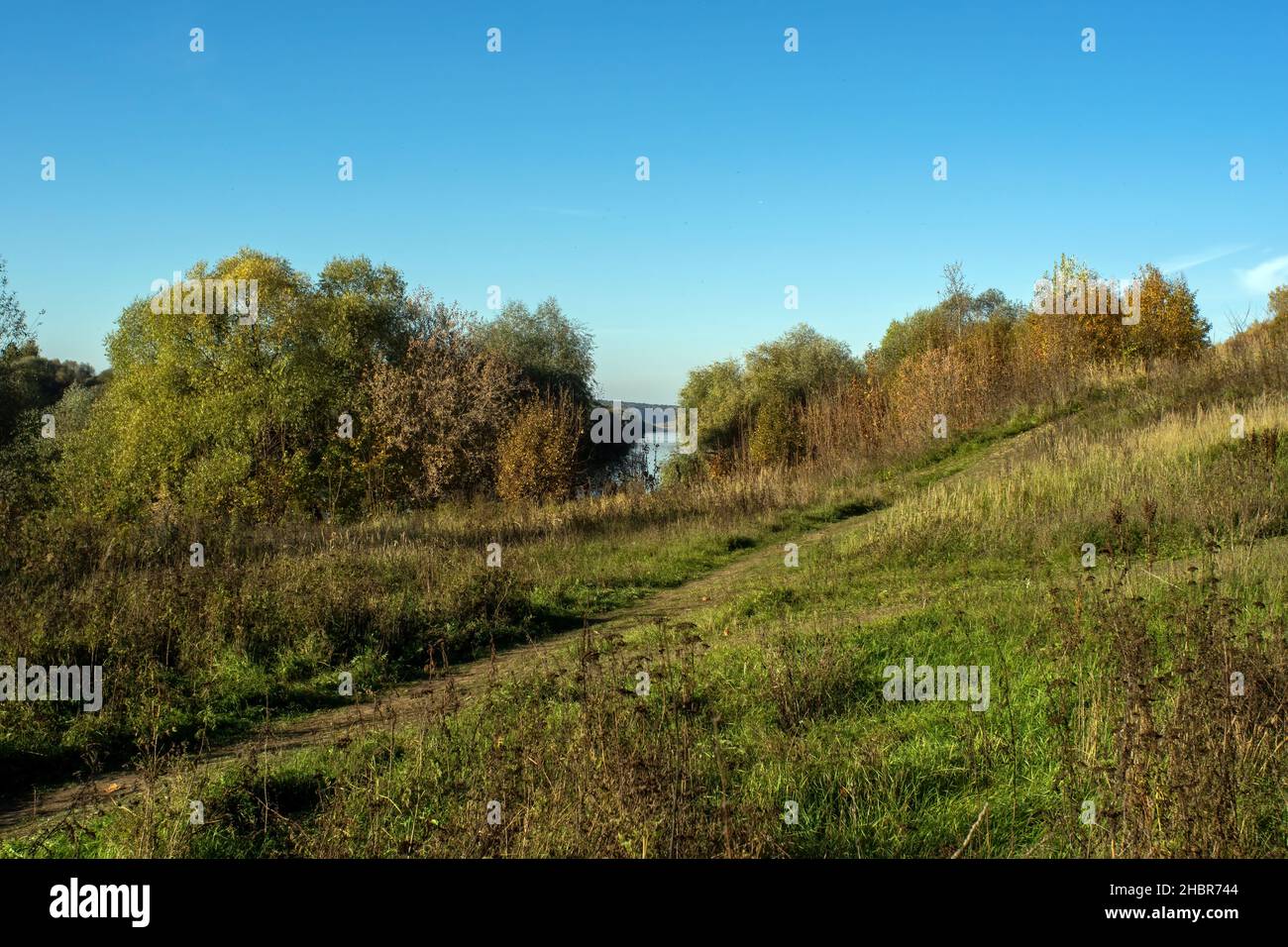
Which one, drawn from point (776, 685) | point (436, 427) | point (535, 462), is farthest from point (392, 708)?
point (436, 427)

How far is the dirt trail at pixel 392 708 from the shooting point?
6316 millimetres

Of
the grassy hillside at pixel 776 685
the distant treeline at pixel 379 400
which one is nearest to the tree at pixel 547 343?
the distant treeline at pixel 379 400

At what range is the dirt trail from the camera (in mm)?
6316

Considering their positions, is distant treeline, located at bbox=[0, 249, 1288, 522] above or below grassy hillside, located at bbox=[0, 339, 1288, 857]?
above

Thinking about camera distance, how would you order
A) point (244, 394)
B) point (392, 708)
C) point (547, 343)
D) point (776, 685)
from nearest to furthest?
point (392, 708), point (776, 685), point (244, 394), point (547, 343)

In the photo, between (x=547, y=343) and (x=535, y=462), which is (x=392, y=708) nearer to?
(x=535, y=462)

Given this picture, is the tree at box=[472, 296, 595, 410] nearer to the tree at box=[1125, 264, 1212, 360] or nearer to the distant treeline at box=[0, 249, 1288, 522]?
the distant treeline at box=[0, 249, 1288, 522]

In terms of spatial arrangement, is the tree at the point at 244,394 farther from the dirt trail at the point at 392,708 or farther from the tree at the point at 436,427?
the dirt trail at the point at 392,708

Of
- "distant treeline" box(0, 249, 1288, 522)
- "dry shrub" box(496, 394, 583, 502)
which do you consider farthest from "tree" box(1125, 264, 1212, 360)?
"dry shrub" box(496, 394, 583, 502)

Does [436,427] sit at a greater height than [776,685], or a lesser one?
greater

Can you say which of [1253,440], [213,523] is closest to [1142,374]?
[1253,440]

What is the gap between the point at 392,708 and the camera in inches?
270
